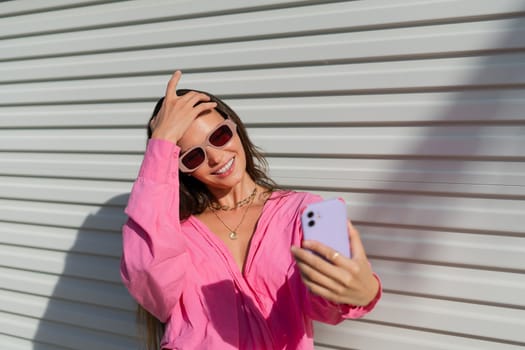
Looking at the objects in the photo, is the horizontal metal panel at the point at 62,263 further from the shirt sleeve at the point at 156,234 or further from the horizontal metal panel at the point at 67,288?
the shirt sleeve at the point at 156,234

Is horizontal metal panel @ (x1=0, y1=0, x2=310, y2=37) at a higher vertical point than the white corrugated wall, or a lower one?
higher

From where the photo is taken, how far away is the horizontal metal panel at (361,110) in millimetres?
2021

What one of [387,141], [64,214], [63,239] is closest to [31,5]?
[64,214]

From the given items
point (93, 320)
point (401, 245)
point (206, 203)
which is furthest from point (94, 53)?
point (401, 245)

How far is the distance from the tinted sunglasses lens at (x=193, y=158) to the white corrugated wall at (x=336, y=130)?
0.72 metres

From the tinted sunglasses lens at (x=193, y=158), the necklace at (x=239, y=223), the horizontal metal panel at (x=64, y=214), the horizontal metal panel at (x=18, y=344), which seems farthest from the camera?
the horizontal metal panel at (x=18, y=344)

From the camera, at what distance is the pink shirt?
1.67 m

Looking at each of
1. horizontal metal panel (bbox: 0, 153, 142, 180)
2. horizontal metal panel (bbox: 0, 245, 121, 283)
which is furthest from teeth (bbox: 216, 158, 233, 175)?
horizontal metal panel (bbox: 0, 245, 121, 283)

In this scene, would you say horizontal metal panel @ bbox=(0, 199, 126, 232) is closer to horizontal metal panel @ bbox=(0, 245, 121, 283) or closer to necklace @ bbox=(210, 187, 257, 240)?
horizontal metal panel @ bbox=(0, 245, 121, 283)

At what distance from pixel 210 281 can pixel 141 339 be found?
131cm

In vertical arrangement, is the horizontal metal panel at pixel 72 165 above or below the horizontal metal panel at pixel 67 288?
above

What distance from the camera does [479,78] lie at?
202cm

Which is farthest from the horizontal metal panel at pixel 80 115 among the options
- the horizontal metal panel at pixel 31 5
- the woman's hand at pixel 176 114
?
the woman's hand at pixel 176 114

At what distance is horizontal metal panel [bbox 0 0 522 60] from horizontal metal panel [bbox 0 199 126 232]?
1014 millimetres
